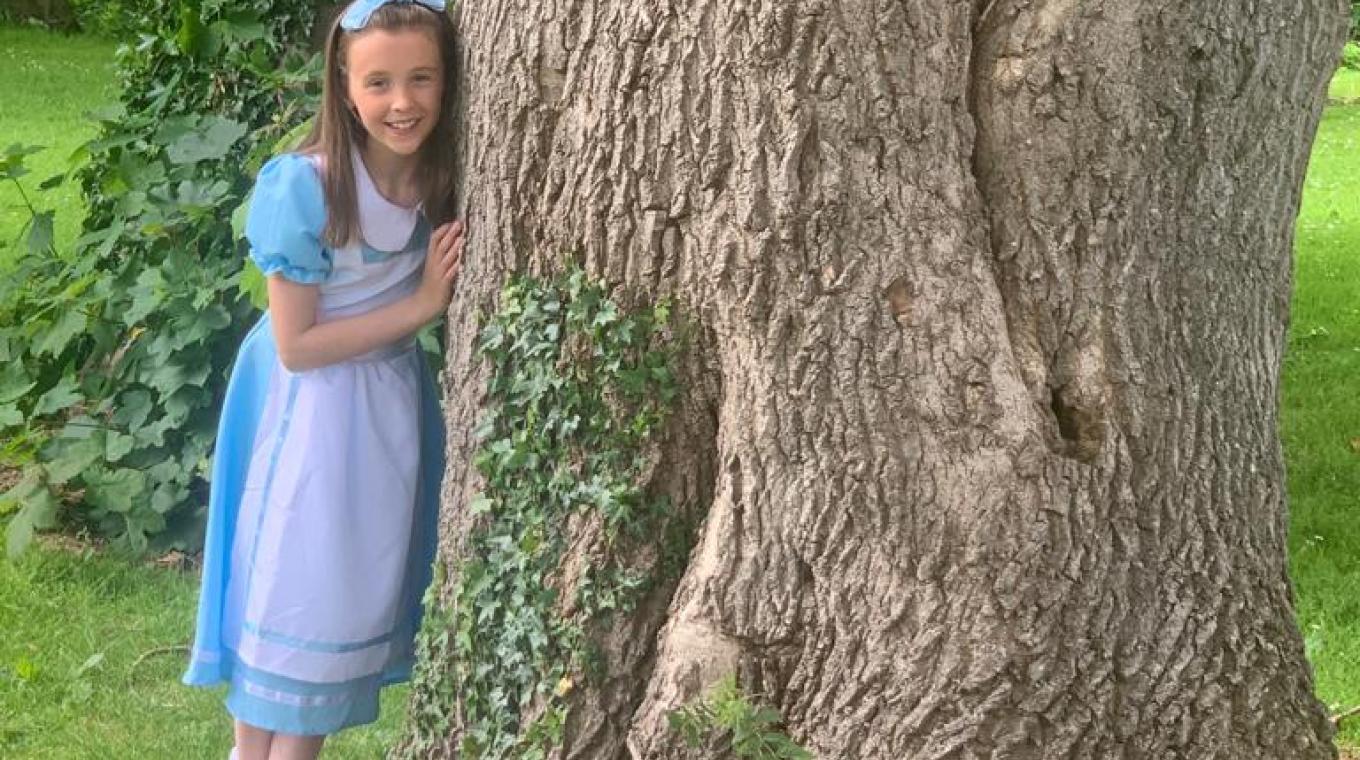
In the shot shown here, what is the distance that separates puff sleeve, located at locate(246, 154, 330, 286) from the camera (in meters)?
3.09

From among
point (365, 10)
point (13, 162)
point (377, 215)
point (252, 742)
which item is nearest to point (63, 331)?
point (13, 162)

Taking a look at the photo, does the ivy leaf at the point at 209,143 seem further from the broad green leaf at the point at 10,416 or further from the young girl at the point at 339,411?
the young girl at the point at 339,411

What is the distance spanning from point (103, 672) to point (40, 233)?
2051 mm

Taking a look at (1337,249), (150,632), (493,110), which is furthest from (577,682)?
(1337,249)

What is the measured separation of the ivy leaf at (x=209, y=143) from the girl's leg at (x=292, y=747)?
2354mm

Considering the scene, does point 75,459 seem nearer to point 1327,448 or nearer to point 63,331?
point 63,331

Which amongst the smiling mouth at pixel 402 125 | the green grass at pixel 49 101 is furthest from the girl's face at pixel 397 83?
the green grass at pixel 49 101

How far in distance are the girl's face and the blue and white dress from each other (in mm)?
129

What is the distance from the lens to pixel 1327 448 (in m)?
6.45

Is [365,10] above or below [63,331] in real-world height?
above

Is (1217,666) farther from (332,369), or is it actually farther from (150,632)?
(150,632)

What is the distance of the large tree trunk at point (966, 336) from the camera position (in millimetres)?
2602

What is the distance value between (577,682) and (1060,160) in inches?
46.4

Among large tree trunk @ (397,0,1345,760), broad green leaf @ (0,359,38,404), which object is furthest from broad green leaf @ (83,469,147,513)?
large tree trunk @ (397,0,1345,760)
